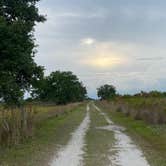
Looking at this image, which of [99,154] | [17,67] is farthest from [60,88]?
[99,154]

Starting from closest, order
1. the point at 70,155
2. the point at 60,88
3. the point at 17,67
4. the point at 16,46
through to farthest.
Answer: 1. the point at 70,155
2. the point at 16,46
3. the point at 17,67
4. the point at 60,88

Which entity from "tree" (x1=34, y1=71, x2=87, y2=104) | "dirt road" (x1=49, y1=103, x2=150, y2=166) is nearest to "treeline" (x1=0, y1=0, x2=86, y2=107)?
"dirt road" (x1=49, y1=103, x2=150, y2=166)

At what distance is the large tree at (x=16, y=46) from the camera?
811 inches

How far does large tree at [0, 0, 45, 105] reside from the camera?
20.6 metres

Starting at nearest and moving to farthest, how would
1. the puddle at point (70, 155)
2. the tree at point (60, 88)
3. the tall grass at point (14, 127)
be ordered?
1. the puddle at point (70, 155)
2. the tall grass at point (14, 127)
3. the tree at point (60, 88)

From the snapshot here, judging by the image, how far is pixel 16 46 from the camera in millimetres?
20953

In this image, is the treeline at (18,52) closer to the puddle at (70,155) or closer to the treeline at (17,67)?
the treeline at (17,67)

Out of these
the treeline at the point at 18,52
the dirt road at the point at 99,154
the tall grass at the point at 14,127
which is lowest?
the dirt road at the point at 99,154

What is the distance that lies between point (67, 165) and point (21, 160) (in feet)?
7.46

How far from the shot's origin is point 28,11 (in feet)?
77.7

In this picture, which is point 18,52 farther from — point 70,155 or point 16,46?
point 70,155

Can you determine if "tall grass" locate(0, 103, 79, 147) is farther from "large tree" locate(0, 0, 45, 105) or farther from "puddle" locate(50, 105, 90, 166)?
"puddle" locate(50, 105, 90, 166)

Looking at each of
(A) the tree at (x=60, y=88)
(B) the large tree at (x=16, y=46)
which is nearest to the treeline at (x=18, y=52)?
(B) the large tree at (x=16, y=46)

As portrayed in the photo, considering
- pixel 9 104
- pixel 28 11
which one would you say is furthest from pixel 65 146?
pixel 28 11
